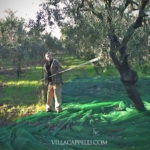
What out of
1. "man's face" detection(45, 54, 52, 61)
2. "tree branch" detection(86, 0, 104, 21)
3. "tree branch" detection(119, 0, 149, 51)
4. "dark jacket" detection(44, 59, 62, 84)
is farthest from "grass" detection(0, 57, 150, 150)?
"tree branch" detection(86, 0, 104, 21)

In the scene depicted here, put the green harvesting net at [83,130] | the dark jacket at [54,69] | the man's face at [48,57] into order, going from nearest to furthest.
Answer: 1. the green harvesting net at [83,130]
2. the man's face at [48,57]
3. the dark jacket at [54,69]

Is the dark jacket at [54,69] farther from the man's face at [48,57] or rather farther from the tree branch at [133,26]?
the tree branch at [133,26]

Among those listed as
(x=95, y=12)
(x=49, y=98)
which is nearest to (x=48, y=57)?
(x=49, y=98)

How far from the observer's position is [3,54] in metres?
38.0

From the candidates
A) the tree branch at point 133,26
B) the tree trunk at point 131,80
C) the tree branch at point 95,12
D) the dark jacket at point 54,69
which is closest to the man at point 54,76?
the dark jacket at point 54,69

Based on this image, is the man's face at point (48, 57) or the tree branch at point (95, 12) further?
the man's face at point (48, 57)

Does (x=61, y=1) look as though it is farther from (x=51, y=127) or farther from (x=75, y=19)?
(x=51, y=127)

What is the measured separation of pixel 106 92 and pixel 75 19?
6193 millimetres

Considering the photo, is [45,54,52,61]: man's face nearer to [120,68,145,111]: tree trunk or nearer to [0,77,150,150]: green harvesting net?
[0,77,150,150]: green harvesting net

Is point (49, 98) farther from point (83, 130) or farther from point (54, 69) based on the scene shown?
point (83, 130)

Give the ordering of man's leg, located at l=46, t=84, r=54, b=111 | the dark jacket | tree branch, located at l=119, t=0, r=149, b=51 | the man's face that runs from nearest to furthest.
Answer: tree branch, located at l=119, t=0, r=149, b=51 → the man's face → the dark jacket → man's leg, located at l=46, t=84, r=54, b=111

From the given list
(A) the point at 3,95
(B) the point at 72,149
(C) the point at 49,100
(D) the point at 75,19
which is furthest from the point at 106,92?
(B) the point at 72,149

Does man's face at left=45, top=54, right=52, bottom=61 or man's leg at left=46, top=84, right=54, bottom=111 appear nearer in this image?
man's face at left=45, top=54, right=52, bottom=61

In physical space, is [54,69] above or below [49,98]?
above
